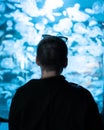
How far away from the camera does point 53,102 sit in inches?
41.5

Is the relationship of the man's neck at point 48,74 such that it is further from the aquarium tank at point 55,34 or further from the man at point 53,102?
the aquarium tank at point 55,34

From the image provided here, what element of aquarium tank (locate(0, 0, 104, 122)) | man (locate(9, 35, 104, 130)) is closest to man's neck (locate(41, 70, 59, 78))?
man (locate(9, 35, 104, 130))

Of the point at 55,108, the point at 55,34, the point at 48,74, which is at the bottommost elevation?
the point at 55,108

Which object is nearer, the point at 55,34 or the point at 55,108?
the point at 55,108

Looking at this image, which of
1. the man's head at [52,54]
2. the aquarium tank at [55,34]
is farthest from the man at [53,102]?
the aquarium tank at [55,34]

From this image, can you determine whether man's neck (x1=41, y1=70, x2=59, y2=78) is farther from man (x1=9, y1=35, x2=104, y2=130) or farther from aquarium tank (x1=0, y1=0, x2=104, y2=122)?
aquarium tank (x1=0, y1=0, x2=104, y2=122)

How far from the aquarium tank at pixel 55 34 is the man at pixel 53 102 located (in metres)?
0.83

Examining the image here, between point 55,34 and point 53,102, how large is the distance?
95cm

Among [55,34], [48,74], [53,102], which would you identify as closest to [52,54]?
[48,74]

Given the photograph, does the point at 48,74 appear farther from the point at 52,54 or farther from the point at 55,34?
the point at 55,34

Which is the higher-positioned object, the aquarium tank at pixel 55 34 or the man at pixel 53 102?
the aquarium tank at pixel 55 34

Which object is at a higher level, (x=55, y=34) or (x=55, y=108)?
(x=55, y=34)

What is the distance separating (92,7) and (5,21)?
0.60 metres

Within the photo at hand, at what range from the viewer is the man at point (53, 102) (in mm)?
1036
